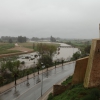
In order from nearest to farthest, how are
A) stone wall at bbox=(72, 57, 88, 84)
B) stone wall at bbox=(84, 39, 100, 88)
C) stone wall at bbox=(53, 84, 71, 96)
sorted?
1. stone wall at bbox=(84, 39, 100, 88)
2. stone wall at bbox=(72, 57, 88, 84)
3. stone wall at bbox=(53, 84, 71, 96)

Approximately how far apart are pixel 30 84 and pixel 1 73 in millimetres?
5329

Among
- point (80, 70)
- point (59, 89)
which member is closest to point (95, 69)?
point (80, 70)

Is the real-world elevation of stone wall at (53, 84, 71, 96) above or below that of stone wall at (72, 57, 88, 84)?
below

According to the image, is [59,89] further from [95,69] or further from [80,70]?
[95,69]

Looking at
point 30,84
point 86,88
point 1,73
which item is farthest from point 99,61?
point 1,73

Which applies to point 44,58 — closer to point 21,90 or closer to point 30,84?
point 30,84

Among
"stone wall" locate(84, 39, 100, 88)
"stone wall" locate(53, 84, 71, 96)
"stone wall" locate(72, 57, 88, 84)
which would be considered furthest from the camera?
"stone wall" locate(53, 84, 71, 96)

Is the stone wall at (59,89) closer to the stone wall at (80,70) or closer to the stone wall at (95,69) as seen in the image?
the stone wall at (80,70)

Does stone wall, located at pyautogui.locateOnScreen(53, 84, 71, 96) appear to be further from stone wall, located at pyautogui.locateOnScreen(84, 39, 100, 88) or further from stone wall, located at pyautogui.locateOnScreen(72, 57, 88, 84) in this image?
stone wall, located at pyautogui.locateOnScreen(84, 39, 100, 88)

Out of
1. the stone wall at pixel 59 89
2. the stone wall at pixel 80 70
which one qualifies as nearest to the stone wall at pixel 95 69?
the stone wall at pixel 80 70

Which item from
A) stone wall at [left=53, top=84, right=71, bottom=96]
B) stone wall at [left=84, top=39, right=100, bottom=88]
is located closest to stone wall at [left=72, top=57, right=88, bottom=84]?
stone wall at [left=53, top=84, right=71, bottom=96]

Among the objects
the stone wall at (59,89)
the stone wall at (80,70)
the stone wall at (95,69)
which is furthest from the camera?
the stone wall at (59,89)

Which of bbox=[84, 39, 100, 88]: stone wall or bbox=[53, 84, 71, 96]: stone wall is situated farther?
bbox=[53, 84, 71, 96]: stone wall

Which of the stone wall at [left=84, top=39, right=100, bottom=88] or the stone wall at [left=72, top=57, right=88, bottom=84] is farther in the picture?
the stone wall at [left=72, top=57, right=88, bottom=84]
